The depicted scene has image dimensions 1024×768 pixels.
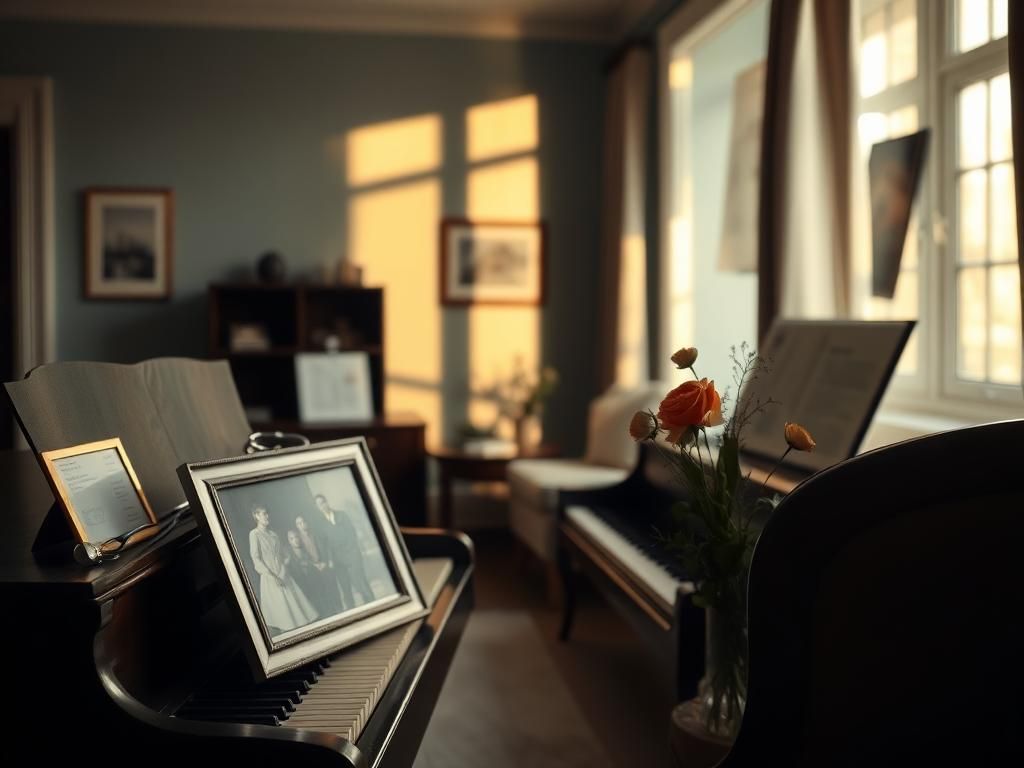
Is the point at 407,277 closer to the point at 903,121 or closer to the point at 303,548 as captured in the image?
the point at 903,121

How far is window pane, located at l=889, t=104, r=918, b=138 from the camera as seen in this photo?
3.22m

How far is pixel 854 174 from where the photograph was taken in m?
3.09

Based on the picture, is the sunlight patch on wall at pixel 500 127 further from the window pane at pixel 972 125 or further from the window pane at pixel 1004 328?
the window pane at pixel 1004 328

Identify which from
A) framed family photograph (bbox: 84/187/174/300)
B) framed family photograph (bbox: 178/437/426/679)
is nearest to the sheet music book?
framed family photograph (bbox: 178/437/426/679)

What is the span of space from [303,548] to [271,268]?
398 centimetres

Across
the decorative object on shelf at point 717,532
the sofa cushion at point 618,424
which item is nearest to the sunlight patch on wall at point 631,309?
the sofa cushion at point 618,424

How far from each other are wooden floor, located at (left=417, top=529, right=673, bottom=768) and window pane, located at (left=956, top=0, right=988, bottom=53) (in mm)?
2291

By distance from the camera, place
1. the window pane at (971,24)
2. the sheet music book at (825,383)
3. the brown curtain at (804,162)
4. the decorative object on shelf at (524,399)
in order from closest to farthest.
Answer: the sheet music book at (825,383) < the window pane at (971,24) < the brown curtain at (804,162) < the decorative object on shelf at (524,399)

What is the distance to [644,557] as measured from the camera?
2.79 m

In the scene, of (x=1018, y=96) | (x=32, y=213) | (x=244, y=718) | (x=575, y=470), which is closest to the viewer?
(x=244, y=718)

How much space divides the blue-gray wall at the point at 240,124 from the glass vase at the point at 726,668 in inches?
160

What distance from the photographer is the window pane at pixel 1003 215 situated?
2799 mm

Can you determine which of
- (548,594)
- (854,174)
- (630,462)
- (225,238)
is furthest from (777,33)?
(225,238)

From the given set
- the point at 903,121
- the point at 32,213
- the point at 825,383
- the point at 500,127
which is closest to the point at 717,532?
the point at 825,383
